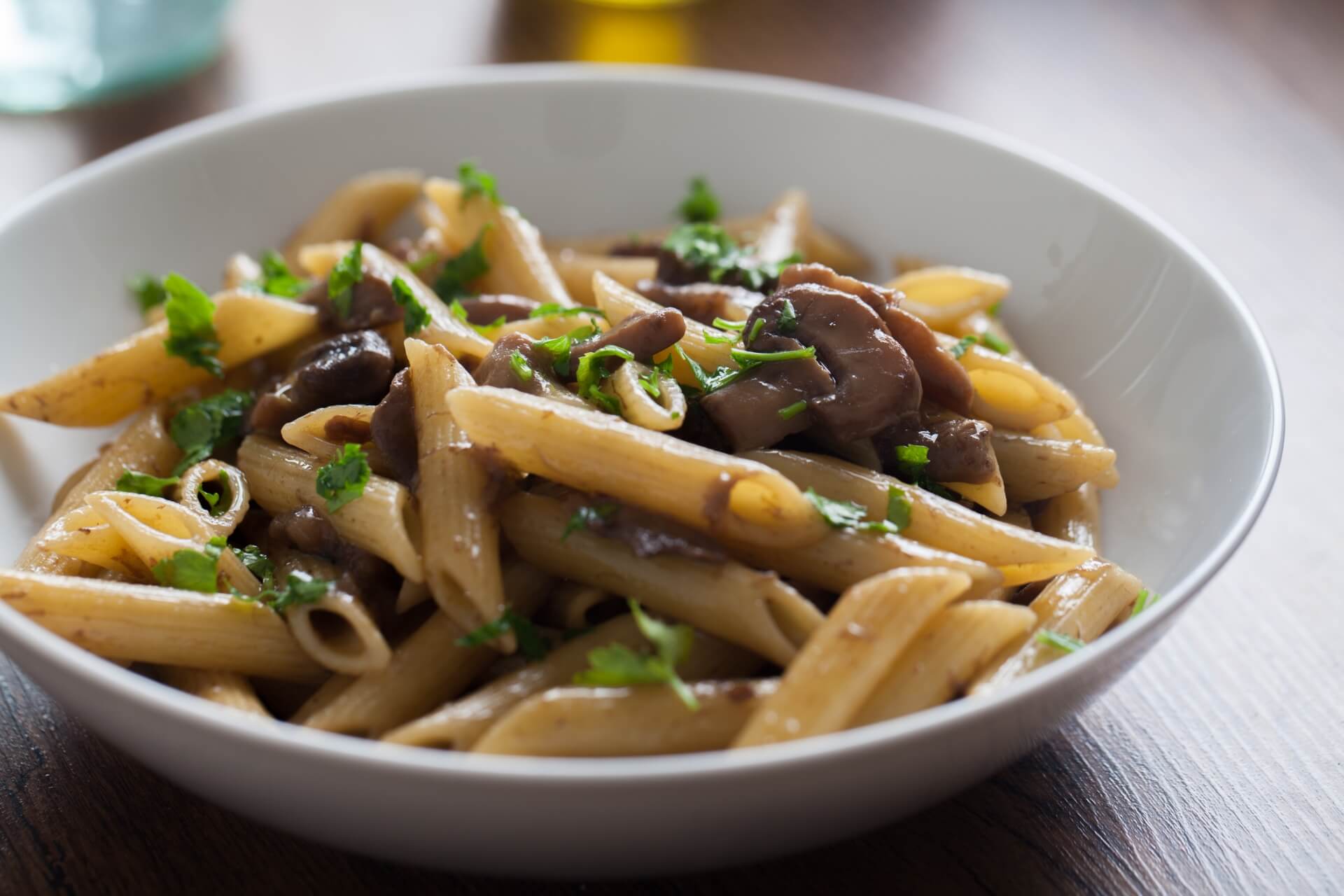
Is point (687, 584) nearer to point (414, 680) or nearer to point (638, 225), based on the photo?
point (414, 680)

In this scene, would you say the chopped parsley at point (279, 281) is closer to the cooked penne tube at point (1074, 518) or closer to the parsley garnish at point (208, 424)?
the parsley garnish at point (208, 424)

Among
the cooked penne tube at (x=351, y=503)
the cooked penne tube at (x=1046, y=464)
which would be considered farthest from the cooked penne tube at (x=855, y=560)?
the cooked penne tube at (x=351, y=503)

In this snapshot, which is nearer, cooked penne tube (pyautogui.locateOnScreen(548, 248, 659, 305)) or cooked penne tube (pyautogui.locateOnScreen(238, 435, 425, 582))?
cooked penne tube (pyautogui.locateOnScreen(238, 435, 425, 582))

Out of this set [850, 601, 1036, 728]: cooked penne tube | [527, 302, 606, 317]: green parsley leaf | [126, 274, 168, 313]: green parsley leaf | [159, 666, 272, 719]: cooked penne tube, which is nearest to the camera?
[850, 601, 1036, 728]: cooked penne tube

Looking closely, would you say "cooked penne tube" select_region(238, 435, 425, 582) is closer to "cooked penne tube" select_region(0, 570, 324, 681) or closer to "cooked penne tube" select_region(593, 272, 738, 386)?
"cooked penne tube" select_region(0, 570, 324, 681)

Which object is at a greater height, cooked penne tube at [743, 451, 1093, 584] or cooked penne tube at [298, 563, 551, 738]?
cooked penne tube at [743, 451, 1093, 584]

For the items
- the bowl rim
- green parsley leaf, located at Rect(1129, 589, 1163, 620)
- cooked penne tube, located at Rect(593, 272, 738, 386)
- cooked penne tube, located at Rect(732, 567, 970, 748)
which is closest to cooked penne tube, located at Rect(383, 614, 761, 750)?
the bowl rim

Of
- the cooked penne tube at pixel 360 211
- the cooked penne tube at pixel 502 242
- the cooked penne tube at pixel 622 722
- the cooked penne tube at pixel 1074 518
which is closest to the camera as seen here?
the cooked penne tube at pixel 622 722
